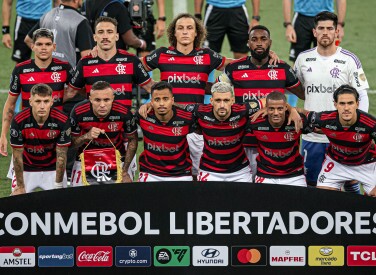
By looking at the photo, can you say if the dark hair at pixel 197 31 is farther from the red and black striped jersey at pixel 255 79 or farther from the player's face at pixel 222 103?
the player's face at pixel 222 103

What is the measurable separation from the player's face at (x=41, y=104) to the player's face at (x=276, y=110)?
6.16ft

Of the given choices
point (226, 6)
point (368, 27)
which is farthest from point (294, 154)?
point (368, 27)

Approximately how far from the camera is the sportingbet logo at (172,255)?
27.2ft

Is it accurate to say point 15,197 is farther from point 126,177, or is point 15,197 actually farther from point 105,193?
point 126,177

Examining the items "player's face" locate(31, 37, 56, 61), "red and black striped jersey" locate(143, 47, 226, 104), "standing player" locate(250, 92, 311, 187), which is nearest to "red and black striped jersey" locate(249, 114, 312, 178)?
"standing player" locate(250, 92, 311, 187)

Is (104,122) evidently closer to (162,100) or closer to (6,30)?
(162,100)

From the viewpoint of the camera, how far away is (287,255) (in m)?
8.28

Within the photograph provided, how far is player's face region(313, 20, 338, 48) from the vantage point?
981 centimetres

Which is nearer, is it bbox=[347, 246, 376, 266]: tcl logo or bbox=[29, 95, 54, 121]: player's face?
bbox=[347, 246, 376, 266]: tcl logo

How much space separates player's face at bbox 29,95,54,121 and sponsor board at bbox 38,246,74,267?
4.65ft

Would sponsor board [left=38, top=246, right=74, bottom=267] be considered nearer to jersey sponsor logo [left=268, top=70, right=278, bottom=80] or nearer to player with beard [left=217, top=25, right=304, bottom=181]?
player with beard [left=217, top=25, right=304, bottom=181]

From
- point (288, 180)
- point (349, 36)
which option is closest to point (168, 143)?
point (288, 180)
